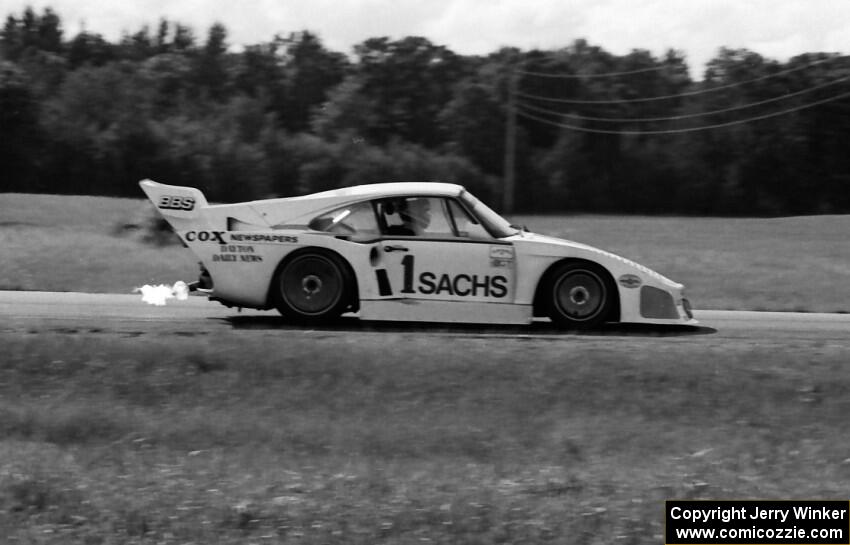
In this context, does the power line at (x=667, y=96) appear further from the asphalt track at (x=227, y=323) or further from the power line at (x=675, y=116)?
the asphalt track at (x=227, y=323)

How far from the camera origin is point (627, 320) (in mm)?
12320

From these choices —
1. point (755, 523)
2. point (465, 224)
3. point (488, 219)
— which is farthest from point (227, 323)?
point (755, 523)

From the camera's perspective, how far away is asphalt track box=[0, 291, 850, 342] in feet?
39.3

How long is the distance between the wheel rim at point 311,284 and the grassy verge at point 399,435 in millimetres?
764

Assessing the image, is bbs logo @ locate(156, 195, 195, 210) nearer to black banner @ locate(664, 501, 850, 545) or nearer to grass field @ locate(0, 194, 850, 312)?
grass field @ locate(0, 194, 850, 312)

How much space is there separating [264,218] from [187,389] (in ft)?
9.72

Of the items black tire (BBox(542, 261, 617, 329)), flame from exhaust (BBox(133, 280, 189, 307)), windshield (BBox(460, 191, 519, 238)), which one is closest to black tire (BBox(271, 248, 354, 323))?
windshield (BBox(460, 191, 519, 238))

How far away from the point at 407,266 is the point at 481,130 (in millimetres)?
60509

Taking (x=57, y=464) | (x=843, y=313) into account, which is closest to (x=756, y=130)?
(x=843, y=313)

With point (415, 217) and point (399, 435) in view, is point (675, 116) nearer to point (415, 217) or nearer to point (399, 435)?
point (415, 217)

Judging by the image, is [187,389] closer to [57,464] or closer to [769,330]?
[57,464]

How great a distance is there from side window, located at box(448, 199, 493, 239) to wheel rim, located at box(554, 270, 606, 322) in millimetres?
876

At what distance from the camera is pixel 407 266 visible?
12180 mm

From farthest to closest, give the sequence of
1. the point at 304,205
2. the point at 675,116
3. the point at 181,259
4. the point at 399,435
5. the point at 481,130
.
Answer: the point at 675,116, the point at 481,130, the point at 181,259, the point at 304,205, the point at 399,435
